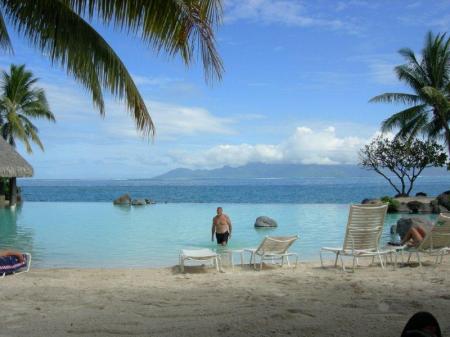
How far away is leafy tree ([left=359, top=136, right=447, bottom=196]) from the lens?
106 feet

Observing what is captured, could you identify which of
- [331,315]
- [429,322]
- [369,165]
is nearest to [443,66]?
[369,165]

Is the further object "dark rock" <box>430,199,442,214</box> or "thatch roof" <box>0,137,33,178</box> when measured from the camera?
"dark rock" <box>430,199,442,214</box>

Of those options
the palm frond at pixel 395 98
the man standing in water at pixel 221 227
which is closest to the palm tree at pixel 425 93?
the palm frond at pixel 395 98

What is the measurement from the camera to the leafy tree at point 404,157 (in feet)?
106

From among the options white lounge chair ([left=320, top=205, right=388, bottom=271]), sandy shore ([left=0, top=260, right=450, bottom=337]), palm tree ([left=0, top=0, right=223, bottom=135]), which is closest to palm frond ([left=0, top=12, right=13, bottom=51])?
palm tree ([left=0, top=0, right=223, bottom=135])

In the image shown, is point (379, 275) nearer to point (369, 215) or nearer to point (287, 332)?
point (369, 215)

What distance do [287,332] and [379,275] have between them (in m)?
3.61

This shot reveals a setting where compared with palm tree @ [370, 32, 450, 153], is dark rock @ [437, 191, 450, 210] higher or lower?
lower

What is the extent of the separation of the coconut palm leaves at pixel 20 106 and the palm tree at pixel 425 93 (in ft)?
62.5

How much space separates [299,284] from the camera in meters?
6.55

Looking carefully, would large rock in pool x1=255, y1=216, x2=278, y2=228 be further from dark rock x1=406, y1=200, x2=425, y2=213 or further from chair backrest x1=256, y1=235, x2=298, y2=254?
chair backrest x1=256, y1=235, x2=298, y2=254

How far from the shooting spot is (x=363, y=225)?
8273 mm

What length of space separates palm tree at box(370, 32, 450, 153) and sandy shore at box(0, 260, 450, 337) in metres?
18.2

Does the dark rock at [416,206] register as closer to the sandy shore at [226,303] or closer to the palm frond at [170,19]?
the sandy shore at [226,303]
